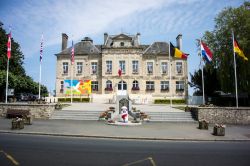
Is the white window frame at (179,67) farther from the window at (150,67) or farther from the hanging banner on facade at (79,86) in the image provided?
the hanging banner on facade at (79,86)

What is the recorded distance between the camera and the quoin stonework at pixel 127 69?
44.4 m

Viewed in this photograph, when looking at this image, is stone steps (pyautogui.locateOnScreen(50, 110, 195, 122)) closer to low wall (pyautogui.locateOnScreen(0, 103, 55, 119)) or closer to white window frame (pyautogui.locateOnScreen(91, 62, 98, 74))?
low wall (pyautogui.locateOnScreen(0, 103, 55, 119))

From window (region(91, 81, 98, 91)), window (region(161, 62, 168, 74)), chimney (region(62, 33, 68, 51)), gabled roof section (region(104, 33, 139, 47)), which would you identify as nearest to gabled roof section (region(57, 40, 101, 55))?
chimney (region(62, 33, 68, 51))

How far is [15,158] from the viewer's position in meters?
7.77

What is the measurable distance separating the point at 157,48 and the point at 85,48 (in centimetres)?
1532

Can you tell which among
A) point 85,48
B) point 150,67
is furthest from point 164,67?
point 85,48

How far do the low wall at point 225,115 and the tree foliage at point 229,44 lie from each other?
35.7 ft

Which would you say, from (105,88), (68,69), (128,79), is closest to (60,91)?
(68,69)

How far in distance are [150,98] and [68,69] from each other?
1805 centimetres

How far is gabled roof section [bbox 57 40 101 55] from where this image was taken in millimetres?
46625

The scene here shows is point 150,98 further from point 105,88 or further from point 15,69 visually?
point 15,69

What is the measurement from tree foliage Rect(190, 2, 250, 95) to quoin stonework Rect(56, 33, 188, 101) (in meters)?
9.56

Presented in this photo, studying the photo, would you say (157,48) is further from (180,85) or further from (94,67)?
(94,67)

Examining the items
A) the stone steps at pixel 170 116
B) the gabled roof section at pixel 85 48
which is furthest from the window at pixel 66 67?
the stone steps at pixel 170 116
